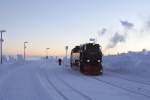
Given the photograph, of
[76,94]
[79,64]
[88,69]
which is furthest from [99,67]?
[76,94]

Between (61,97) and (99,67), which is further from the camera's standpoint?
(99,67)

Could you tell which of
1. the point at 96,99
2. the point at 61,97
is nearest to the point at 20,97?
the point at 61,97

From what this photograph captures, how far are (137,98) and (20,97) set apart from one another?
569cm

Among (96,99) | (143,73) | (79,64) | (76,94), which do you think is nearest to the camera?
(96,99)

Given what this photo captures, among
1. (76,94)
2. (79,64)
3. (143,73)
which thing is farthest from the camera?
(79,64)

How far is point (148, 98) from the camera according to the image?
63.4 feet

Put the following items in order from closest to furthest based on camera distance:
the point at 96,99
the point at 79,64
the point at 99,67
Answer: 1. the point at 96,99
2. the point at 99,67
3. the point at 79,64

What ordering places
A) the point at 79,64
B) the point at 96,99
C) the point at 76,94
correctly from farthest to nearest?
1. the point at 79,64
2. the point at 76,94
3. the point at 96,99

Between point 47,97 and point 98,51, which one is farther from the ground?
point 98,51

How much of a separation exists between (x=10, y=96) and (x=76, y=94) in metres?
3.50

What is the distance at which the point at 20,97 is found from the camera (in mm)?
19688

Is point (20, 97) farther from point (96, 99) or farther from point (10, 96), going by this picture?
point (96, 99)

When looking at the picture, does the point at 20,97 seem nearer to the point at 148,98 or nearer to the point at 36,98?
the point at 36,98

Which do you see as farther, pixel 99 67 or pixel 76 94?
pixel 99 67
